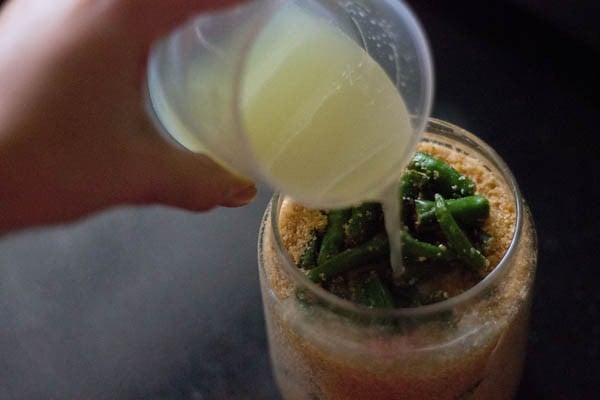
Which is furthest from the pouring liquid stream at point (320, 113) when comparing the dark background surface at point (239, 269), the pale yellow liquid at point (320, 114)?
the dark background surface at point (239, 269)

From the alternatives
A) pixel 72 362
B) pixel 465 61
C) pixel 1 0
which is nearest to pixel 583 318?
pixel 465 61

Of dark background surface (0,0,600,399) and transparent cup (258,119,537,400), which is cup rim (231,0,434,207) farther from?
dark background surface (0,0,600,399)

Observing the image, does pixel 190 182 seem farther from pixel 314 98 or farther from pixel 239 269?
pixel 239 269

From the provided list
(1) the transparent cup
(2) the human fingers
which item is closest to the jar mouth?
(1) the transparent cup

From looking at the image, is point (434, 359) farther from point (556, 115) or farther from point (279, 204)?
point (556, 115)

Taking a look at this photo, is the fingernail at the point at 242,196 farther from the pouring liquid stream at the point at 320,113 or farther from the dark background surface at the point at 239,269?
the dark background surface at the point at 239,269

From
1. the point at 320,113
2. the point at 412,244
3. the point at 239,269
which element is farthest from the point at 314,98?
the point at 239,269
